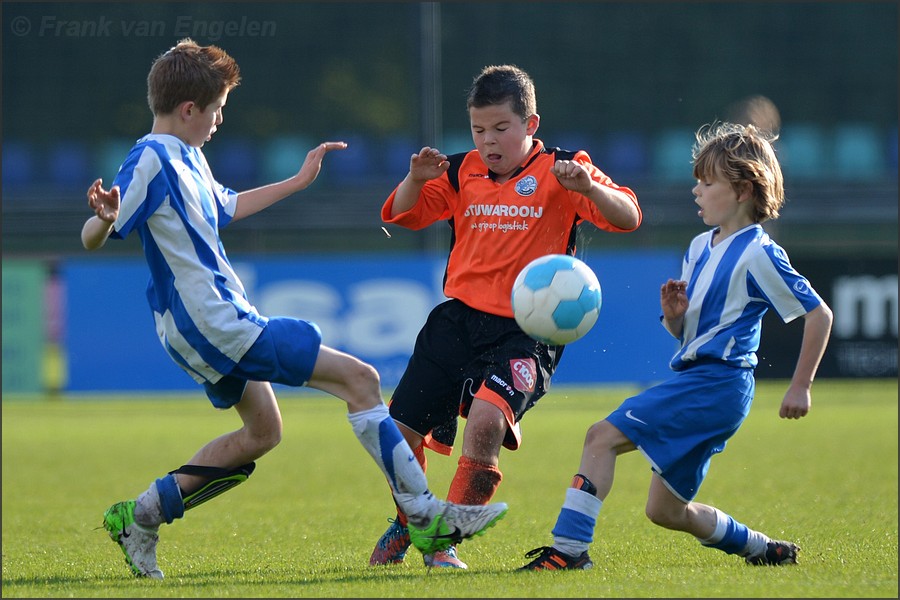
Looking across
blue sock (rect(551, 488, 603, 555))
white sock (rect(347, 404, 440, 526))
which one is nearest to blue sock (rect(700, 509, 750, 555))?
blue sock (rect(551, 488, 603, 555))

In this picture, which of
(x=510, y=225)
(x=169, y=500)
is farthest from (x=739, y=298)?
(x=169, y=500)

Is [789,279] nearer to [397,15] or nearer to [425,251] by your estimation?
[425,251]

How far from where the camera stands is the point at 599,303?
4473 mm

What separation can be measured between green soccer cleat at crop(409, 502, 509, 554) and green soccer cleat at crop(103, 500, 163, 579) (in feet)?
3.34

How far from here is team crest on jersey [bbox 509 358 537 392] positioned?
14.7 feet

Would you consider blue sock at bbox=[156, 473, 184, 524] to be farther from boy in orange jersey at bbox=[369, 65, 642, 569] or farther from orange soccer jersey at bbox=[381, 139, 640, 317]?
orange soccer jersey at bbox=[381, 139, 640, 317]

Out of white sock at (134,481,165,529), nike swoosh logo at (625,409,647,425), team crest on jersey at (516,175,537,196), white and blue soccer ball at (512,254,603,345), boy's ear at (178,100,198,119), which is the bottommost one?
white sock at (134,481,165,529)

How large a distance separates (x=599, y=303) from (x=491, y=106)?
0.86m

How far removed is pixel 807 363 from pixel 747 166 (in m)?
0.77

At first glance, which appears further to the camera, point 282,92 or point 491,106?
point 282,92

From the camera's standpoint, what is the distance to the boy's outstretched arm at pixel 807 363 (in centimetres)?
404

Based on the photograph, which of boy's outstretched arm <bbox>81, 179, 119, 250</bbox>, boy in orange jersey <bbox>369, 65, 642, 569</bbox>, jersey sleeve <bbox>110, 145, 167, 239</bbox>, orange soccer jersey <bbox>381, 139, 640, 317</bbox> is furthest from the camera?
orange soccer jersey <bbox>381, 139, 640, 317</bbox>

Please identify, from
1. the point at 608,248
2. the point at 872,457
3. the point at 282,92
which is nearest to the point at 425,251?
the point at 608,248

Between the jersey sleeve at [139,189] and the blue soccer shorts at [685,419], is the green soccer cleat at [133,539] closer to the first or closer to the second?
the jersey sleeve at [139,189]
